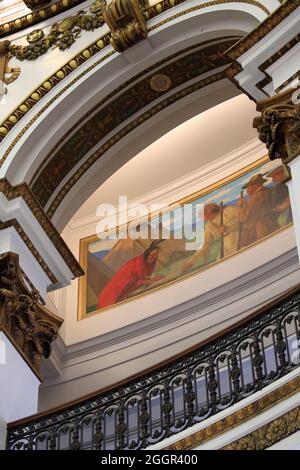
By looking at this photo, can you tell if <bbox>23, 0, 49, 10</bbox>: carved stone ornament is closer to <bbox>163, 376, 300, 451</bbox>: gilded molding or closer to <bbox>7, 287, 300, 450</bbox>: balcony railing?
<bbox>7, 287, 300, 450</bbox>: balcony railing

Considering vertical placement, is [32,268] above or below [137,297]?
below

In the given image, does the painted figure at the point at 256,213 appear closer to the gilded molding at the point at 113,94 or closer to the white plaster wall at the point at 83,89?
the gilded molding at the point at 113,94

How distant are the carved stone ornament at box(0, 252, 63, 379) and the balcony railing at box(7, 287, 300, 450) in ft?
3.03

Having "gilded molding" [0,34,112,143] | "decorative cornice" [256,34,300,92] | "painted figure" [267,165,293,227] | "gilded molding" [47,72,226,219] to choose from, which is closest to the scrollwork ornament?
"gilded molding" [0,34,112,143]

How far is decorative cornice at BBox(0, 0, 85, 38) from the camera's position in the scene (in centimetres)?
1047

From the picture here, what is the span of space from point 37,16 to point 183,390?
15.4 ft

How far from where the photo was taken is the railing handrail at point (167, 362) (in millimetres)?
7227

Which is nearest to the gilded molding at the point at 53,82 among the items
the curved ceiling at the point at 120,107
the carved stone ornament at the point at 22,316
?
the curved ceiling at the point at 120,107
